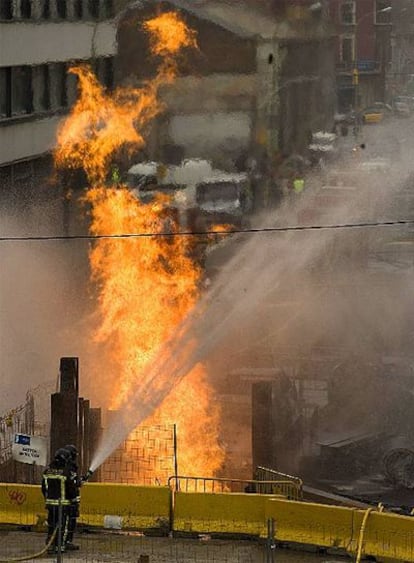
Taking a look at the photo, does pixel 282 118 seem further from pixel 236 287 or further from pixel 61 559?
pixel 61 559

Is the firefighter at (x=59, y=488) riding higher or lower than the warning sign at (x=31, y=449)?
lower

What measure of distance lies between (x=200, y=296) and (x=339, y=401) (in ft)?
18.3

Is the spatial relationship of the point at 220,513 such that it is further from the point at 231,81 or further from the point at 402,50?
the point at 402,50

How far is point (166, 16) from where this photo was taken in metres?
33.9

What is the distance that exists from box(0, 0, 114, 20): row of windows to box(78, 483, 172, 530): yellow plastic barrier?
59.9 ft

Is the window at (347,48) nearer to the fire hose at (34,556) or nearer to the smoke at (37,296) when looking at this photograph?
the smoke at (37,296)

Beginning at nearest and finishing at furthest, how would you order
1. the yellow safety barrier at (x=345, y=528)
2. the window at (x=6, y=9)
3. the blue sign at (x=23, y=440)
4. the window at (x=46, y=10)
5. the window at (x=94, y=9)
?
the yellow safety barrier at (x=345, y=528), the blue sign at (x=23, y=440), the window at (x=6, y=9), the window at (x=46, y=10), the window at (x=94, y=9)

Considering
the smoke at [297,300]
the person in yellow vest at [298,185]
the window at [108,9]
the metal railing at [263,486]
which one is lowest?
the metal railing at [263,486]

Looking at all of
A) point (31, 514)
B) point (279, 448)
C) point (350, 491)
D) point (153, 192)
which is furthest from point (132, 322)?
point (31, 514)

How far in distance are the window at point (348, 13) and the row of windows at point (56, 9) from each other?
14.6 m

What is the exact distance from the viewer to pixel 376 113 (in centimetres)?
4588

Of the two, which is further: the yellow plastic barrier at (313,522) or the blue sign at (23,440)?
the blue sign at (23,440)

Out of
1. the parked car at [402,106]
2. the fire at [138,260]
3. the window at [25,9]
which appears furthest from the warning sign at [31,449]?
the parked car at [402,106]

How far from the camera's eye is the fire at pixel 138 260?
2538 cm
